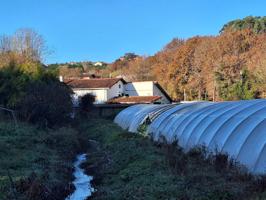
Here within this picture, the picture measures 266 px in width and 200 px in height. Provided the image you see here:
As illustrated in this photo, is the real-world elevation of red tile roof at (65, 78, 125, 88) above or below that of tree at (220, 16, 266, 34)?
below

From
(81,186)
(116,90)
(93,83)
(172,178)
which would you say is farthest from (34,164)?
(116,90)

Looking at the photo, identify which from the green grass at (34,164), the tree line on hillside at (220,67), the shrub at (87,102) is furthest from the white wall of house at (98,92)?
the green grass at (34,164)

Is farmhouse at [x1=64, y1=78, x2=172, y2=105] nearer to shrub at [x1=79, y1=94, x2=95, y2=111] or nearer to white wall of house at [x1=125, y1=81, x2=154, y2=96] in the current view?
white wall of house at [x1=125, y1=81, x2=154, y2=96]

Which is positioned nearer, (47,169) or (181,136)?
(47,169)

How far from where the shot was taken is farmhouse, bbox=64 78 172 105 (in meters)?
60.3

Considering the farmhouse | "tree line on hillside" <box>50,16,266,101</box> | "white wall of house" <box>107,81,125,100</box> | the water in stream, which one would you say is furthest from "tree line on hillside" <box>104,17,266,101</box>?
the water in stream

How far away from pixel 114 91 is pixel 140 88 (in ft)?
19.0

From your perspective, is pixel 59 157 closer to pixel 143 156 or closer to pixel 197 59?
pixel 143 156

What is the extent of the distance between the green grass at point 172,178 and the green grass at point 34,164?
4.29ft

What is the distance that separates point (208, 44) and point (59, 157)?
4982cm

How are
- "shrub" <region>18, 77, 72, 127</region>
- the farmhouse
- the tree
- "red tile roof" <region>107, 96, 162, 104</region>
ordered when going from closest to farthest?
1. "shrub" <region>18, 77, 72, 127</region>
2. "red tile roof" <region>107, 96, 162, 104</region>
3. the farmhouse
4. the tree

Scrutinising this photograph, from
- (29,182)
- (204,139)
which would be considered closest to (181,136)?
(204,139)

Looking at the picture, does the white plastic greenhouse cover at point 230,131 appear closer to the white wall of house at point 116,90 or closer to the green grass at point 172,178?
the green grass at point 172,178

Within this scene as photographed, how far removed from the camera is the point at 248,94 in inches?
2089
